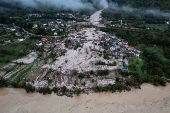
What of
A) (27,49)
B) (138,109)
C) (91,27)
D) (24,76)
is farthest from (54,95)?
(91,27)

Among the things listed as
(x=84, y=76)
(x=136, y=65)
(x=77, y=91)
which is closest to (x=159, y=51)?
(x=136, y=65)

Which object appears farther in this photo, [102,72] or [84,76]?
[102,72]

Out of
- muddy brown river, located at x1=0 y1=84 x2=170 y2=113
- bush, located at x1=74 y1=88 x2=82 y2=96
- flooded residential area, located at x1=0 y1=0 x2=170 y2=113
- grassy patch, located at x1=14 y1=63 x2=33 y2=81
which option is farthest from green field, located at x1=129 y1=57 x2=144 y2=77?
grassy patch, located at x1=14 y1=63 x2=33 y2=81

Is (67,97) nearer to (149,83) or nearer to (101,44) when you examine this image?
(149,83)

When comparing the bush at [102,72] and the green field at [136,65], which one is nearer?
the bush at [102,72]

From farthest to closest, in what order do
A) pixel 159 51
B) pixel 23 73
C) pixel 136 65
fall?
pixel 159 51, pixel 136 65, pixel 23 73

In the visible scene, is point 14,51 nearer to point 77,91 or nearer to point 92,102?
point 77,91

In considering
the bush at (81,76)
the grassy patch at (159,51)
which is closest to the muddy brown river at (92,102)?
the bush at (81,76)

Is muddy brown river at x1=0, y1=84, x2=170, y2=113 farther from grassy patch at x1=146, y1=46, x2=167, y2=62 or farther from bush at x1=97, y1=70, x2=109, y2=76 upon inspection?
grassy patch at x1=146, y1=46, x2=167, y2=62

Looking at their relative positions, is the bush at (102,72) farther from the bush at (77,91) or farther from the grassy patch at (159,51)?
the grassy patch at (159,51)
